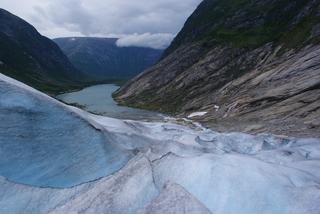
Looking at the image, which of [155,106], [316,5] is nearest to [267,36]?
[316,5]

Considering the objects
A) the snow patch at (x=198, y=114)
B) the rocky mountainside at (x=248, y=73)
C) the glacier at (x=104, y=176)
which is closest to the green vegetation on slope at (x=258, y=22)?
the rocky mountainside at (x=248, y=73)

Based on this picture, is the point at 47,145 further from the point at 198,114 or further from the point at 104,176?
the point at 198,114

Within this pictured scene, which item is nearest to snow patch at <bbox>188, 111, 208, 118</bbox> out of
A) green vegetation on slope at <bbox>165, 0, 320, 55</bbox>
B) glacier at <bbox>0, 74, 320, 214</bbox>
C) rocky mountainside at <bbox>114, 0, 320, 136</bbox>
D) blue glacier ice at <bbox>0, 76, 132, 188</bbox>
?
rocky mountainside at <bbox>114, 0, 320, 136</bbox>

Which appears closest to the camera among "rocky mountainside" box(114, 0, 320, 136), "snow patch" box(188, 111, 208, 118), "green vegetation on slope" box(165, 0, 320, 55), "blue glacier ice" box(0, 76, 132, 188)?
"blue glacier ice" box(0, 76, 132, 188)

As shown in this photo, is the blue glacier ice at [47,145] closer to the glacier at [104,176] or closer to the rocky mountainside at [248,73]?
the glacier at [104,176]

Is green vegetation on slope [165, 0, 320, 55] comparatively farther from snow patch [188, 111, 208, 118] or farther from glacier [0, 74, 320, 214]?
glacier [0, 74, 320, 214]
